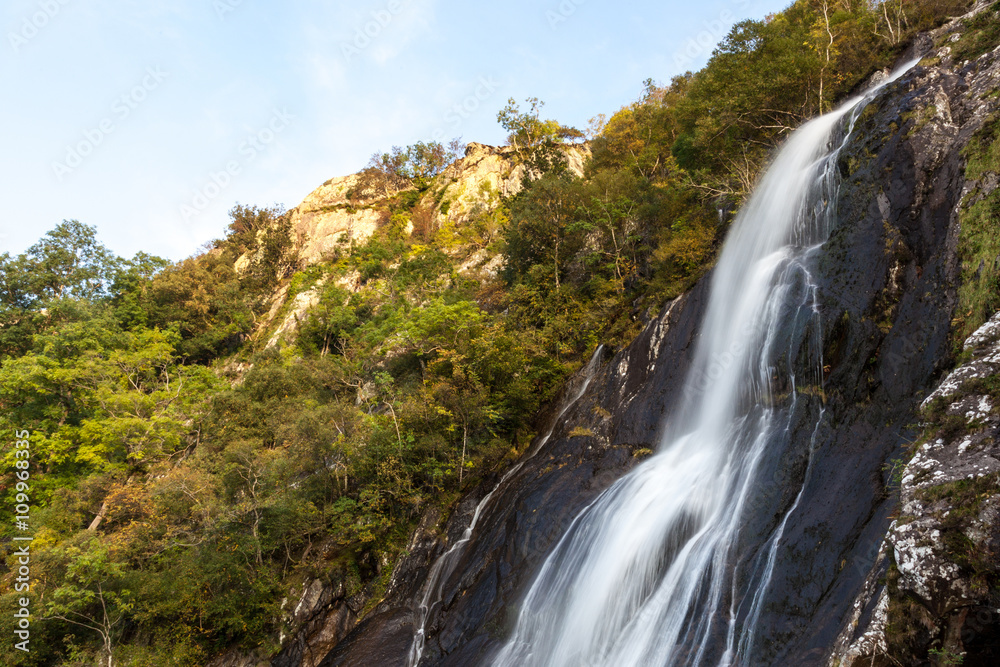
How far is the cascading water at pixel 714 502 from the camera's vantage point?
658 centimetres

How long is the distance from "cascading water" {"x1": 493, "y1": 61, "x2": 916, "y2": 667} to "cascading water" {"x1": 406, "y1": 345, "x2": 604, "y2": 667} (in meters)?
2.94

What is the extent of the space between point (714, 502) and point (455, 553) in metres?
6.79

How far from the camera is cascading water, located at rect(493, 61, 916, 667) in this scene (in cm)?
658

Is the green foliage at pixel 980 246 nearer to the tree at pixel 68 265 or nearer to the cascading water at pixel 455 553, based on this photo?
the cascading water at pixel 455 553

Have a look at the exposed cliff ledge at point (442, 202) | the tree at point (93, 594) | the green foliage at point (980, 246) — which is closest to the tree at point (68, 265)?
the exposed cliff ledge at point (442, 202)

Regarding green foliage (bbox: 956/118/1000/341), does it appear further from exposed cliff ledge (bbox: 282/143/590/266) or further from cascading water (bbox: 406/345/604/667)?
exposed cliff ledge (bbox: 282/143/590/266)

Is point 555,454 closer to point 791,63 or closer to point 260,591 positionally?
point 260,591

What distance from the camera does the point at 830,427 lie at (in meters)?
7.36

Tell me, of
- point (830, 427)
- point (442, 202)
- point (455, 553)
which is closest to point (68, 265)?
point (442, 202)

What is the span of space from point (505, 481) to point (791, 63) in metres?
14.7

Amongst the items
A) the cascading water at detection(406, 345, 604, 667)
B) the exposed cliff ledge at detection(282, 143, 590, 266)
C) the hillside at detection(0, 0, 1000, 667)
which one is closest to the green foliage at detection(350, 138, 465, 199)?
the exposed cliff ledge at detection(282, 143, 590, 266)

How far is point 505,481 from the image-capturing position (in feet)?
42.7

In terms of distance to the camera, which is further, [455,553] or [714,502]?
[455,553]

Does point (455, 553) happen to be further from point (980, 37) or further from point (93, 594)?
point (980, 37)
